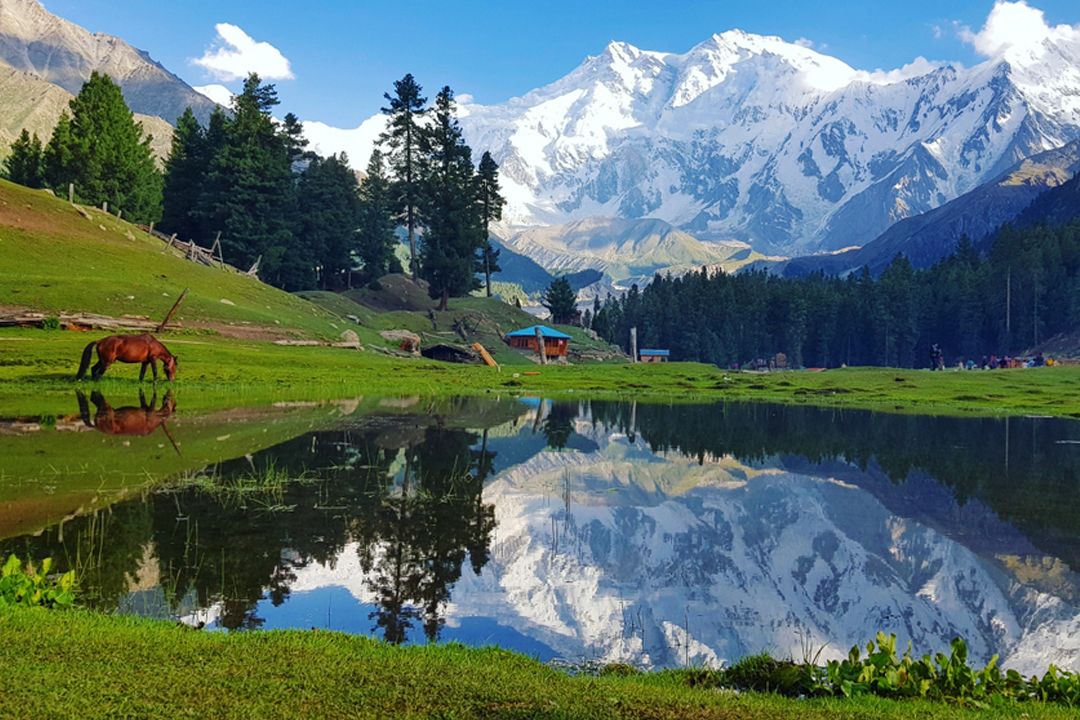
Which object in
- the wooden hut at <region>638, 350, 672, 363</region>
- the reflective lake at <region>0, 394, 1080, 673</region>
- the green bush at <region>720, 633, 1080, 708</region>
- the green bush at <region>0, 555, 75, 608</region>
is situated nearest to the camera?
the green bush at <region>720, 633, 1080, 708</region>

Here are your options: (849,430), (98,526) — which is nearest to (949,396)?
(849,430)

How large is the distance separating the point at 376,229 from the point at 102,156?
43.0 m

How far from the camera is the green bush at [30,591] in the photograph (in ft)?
28.9

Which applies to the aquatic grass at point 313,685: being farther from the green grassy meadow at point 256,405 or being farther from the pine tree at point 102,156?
the pine tree at point 102,156

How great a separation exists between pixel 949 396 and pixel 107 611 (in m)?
54.6

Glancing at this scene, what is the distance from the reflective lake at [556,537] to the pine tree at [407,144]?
76085mm

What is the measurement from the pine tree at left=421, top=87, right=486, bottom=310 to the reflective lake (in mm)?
69500

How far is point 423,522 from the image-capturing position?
47.3 ft

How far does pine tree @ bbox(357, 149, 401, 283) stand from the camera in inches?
4582

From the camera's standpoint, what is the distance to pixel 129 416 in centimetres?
2653

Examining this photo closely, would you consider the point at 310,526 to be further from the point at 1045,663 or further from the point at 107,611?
the point at 1045,663

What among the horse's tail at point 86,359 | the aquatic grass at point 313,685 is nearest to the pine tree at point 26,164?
the horse's tail at point 86,359

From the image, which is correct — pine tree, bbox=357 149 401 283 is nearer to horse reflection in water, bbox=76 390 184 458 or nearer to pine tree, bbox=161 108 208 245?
pine tree, bbox=161 108 208 245

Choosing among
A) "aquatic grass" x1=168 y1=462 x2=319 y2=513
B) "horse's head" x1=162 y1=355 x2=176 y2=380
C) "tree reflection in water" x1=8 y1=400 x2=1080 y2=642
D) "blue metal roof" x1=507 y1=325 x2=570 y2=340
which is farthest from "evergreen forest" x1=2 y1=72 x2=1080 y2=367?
"aquatic grass" x1=168 y1=462 x2=319 y2=513
